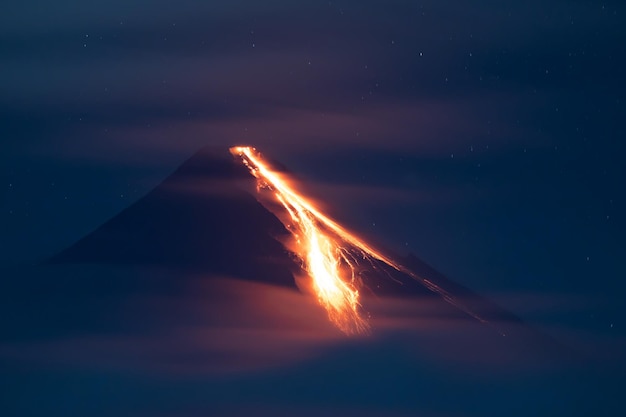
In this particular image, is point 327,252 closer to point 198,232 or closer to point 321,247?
point 321,247

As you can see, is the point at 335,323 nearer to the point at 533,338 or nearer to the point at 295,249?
the point at 295,249

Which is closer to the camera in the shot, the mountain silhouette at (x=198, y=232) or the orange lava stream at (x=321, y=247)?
the orange lava stream at (x=321, y=247)

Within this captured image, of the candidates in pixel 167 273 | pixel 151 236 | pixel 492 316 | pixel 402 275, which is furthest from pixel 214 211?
pixel 492 316

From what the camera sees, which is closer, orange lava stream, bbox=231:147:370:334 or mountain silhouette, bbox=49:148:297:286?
orange lava stream, bbox=231:147:370:334

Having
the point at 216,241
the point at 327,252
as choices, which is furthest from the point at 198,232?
the point at 327,252

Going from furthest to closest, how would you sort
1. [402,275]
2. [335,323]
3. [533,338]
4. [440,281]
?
[440,281]
[402,275]
[533,338]
[335,323]

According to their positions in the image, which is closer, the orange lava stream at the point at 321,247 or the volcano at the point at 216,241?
the orange lava stream at the point at 321,247

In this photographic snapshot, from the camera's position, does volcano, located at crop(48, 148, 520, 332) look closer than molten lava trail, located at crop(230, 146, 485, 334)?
No
